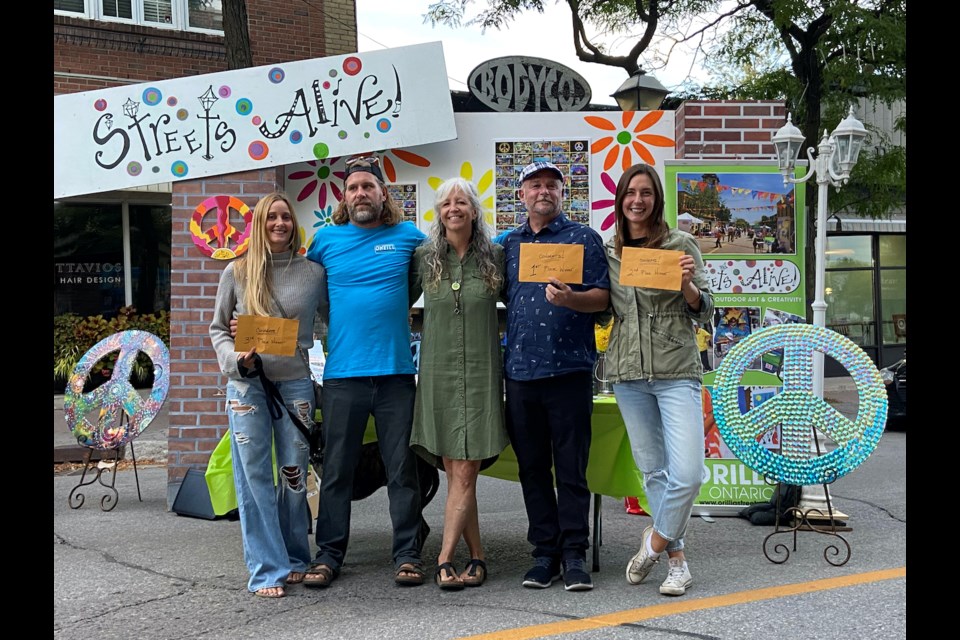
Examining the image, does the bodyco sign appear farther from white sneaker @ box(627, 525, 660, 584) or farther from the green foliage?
the green foliage

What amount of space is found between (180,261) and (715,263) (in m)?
3.75

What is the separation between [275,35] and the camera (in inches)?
586

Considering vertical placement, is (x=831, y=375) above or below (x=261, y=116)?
below

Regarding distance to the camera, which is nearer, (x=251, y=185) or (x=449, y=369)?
(x=449, y=369)

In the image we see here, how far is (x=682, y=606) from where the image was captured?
4180mm

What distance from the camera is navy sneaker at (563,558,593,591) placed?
14.5ft

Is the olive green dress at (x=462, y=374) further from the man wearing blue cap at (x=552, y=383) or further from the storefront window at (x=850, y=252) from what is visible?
the storefront window at (x=850, y=252)

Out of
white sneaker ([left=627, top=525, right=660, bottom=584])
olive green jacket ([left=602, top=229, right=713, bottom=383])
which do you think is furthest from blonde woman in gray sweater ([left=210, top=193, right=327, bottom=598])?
white sneaker ([left=627, top=525, right=660, bottom=584])

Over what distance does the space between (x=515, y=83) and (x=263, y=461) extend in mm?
5505

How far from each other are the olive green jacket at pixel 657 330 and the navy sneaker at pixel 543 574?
95cm

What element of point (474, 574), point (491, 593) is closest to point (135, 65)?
point (474, 574)

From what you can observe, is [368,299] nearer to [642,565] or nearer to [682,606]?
[642,565]
